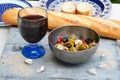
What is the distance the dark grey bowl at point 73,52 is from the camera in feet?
2.76

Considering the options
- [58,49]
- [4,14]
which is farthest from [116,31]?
Answer: [4,14]

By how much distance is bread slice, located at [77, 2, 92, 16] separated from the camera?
1083 millimetres

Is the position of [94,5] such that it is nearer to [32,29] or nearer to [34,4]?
[34,4]

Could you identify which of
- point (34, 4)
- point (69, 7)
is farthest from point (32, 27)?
point (34, 4)

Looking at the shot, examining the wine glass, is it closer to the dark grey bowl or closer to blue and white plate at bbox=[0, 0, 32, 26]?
the dark grey bowl

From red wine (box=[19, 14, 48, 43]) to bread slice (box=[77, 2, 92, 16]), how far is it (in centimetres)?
23

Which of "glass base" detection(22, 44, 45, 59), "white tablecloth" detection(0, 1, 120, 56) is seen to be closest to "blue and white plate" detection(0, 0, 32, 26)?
"white tablecloth" detection(0, 1, 120, 56)

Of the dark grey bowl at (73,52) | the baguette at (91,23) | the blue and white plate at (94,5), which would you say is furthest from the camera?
the blue and white plate at (94,5)

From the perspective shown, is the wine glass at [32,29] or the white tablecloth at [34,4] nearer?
the wine glass at [32,29]

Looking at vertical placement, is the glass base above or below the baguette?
below

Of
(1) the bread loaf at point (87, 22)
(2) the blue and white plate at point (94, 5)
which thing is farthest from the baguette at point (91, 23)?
(2) the blue and white plate at point (94, 5)

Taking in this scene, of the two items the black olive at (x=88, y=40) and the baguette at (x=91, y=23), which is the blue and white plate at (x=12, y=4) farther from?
the black olive at (x=88, y=40)

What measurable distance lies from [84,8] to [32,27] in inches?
11.3

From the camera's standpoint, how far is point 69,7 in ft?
3.61
